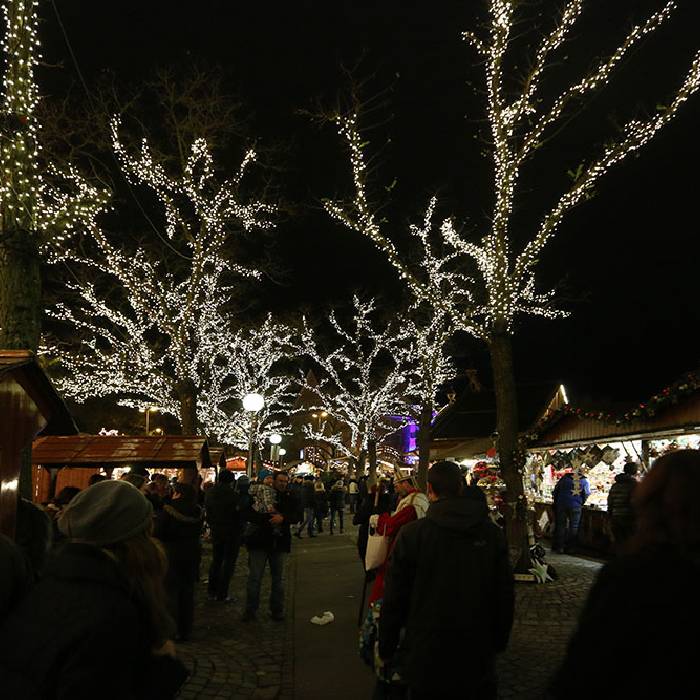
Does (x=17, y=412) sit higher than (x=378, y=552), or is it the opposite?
(x=17, y=412)

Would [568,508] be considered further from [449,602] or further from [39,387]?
[449,602]

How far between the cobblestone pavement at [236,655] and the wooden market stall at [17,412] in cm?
231

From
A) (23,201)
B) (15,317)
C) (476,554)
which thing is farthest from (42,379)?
(476,554)

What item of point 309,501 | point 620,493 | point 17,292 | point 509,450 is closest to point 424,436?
point 309,501

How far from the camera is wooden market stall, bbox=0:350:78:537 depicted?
5.85 meters

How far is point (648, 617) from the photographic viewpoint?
186 centimetres

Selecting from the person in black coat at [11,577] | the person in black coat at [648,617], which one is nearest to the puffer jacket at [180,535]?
the person in black coat at [11,577]

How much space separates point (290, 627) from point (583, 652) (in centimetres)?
759

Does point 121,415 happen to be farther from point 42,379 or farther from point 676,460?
point 676,460

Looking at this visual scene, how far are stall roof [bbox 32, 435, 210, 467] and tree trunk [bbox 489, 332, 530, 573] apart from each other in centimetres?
622

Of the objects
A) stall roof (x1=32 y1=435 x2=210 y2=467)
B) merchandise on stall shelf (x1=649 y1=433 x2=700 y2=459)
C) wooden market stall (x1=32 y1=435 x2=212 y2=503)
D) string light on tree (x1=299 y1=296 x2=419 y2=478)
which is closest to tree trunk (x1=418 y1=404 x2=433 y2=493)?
string light on tree (x1=299 y1=296 x2=419 y2=478)

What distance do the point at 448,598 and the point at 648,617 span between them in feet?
6.53

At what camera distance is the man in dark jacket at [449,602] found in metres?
3.63

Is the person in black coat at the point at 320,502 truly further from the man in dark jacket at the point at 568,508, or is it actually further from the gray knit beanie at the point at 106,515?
the gray knit beanie at the point at 106,515
